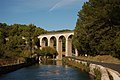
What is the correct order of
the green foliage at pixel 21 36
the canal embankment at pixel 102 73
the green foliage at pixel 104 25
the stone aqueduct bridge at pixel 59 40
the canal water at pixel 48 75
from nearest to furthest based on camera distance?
the canal embankment at pixel 102 73
the canal water at pixel 48 75
the green foliage at pixel 104 25
the stone aqueduct bridge at pixel 59 40
the green foliage at pixel 21 36

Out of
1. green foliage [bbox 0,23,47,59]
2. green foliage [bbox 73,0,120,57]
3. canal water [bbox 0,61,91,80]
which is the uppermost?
green foliage [bbox 0,23,47,59]

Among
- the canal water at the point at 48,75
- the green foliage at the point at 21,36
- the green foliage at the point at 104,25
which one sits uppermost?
the green foliage at the point at 21,36

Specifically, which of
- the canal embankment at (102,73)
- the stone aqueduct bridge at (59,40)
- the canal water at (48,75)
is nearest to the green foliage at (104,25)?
the canal water at (48,75)

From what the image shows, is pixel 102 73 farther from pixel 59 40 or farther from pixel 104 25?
pixel 59 40

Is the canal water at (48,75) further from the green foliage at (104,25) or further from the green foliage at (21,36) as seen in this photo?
the green foliage at (21,36)

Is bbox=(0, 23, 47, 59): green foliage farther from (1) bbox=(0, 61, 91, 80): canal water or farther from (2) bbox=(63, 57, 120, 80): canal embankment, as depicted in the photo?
(2) bbox=(63, 57, 120, 80): canal embankment

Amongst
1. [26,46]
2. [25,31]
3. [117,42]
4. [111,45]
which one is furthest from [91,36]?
[25,31]

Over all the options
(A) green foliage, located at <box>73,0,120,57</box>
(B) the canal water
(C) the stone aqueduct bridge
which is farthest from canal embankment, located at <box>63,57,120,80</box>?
(C) the stone aqueduct bridge

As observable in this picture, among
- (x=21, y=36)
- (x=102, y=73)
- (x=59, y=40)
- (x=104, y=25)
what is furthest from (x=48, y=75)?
(x=21, y=36)

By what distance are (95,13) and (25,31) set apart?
97421mm

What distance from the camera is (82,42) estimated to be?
248 feet

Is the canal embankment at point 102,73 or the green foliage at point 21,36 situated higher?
the green foliage at point 21,36

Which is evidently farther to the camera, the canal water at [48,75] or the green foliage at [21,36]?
the green foliage at [21,36]

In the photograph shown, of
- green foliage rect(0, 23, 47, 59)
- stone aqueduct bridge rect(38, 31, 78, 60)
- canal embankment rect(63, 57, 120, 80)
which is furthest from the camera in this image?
green foliage rect(0, 23, 47, 59)
